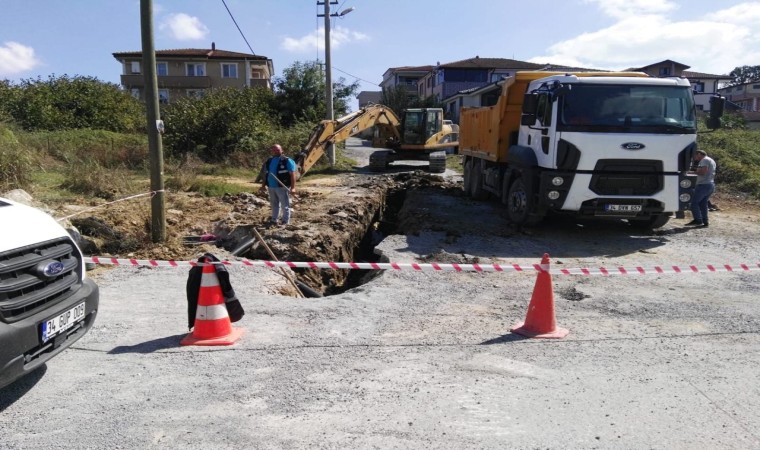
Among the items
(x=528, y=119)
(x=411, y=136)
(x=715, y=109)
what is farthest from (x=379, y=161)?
(x=715, y=109)

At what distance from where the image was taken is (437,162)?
2272 centimetres

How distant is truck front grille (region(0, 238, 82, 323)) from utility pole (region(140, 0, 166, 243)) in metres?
4.53

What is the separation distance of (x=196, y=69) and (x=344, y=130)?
144 feet

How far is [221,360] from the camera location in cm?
468

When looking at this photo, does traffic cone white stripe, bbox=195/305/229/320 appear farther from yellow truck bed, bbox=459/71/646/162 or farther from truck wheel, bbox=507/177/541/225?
yellow truck bed, bbox=459/71/646/162

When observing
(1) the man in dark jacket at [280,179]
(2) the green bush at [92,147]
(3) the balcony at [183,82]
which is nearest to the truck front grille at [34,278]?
(1) the man in dark jacket at [280,179]

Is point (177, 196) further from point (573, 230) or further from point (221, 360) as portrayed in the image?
point (221, 360)

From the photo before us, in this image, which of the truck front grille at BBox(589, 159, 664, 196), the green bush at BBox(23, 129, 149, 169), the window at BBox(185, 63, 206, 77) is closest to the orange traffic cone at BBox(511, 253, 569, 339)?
the truck front grille at BBox(589, 159, 664, 196)

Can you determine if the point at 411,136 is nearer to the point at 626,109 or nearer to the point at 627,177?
the point at 626,109

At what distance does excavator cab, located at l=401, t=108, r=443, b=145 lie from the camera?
2380 centimetres

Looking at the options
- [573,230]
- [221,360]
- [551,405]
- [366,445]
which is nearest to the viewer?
[366,445]

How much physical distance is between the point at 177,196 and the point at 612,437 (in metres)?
12.9

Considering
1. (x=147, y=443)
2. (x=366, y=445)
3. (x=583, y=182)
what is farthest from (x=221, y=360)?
(x=583, y=182)

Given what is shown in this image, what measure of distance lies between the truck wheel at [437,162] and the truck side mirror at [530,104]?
12.2 metres
